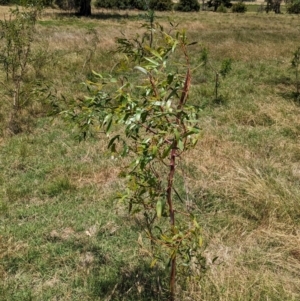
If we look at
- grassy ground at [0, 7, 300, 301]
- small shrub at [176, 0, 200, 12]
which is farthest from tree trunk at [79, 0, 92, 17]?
small shrub at [176, 0, 200, 12]

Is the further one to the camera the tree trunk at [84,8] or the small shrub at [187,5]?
the small shrub at [187,5]

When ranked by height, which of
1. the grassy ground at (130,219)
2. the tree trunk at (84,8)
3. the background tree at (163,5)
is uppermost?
the background tree at (163,5)

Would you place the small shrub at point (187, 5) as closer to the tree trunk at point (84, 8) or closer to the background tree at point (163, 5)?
the background tree at point (163, 5)

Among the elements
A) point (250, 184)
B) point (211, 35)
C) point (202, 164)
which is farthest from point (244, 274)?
point (211, 35)

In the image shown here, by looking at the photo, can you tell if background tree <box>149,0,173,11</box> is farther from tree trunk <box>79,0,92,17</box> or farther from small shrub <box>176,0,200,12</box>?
tree trunk <box>79,0,92,17</box>

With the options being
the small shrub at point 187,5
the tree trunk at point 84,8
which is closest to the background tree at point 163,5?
the small shrub at point 187,5

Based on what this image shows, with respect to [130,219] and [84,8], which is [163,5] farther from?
[130,219]

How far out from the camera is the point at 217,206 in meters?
4.43

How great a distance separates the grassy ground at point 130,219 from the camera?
3.18 metres

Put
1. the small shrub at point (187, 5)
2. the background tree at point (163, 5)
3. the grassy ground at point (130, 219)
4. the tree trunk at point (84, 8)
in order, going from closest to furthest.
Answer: the grassy ground at point (130, 219), the tree trunk at point (84, 8), the background tree at point (163, 5), the small shrub at point (187, 5)

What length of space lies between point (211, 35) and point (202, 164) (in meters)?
15.3

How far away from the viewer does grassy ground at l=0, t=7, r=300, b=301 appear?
3.18 metres

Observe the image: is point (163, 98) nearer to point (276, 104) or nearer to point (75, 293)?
point (75, 293)

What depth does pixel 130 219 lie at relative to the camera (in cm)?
421
